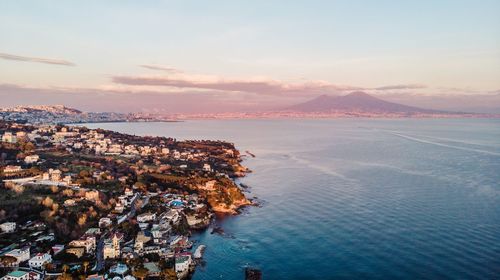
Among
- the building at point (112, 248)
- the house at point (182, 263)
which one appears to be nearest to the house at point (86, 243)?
the building at point (112, 248)

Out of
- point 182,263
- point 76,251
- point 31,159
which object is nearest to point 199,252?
point 182,263

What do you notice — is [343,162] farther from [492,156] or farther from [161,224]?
[161,224]

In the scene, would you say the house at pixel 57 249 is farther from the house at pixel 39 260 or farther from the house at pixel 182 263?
the house at pixel 182 263

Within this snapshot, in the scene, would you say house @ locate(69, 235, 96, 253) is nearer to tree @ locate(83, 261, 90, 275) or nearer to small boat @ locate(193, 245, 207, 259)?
Answer: tree @ locate(83, 261, 90, 275)

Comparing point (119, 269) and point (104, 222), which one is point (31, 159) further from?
point (119, 269)

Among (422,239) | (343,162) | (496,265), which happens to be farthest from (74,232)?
(343,162)

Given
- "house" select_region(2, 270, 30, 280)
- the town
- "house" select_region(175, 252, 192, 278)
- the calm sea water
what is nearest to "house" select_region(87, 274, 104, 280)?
the town
